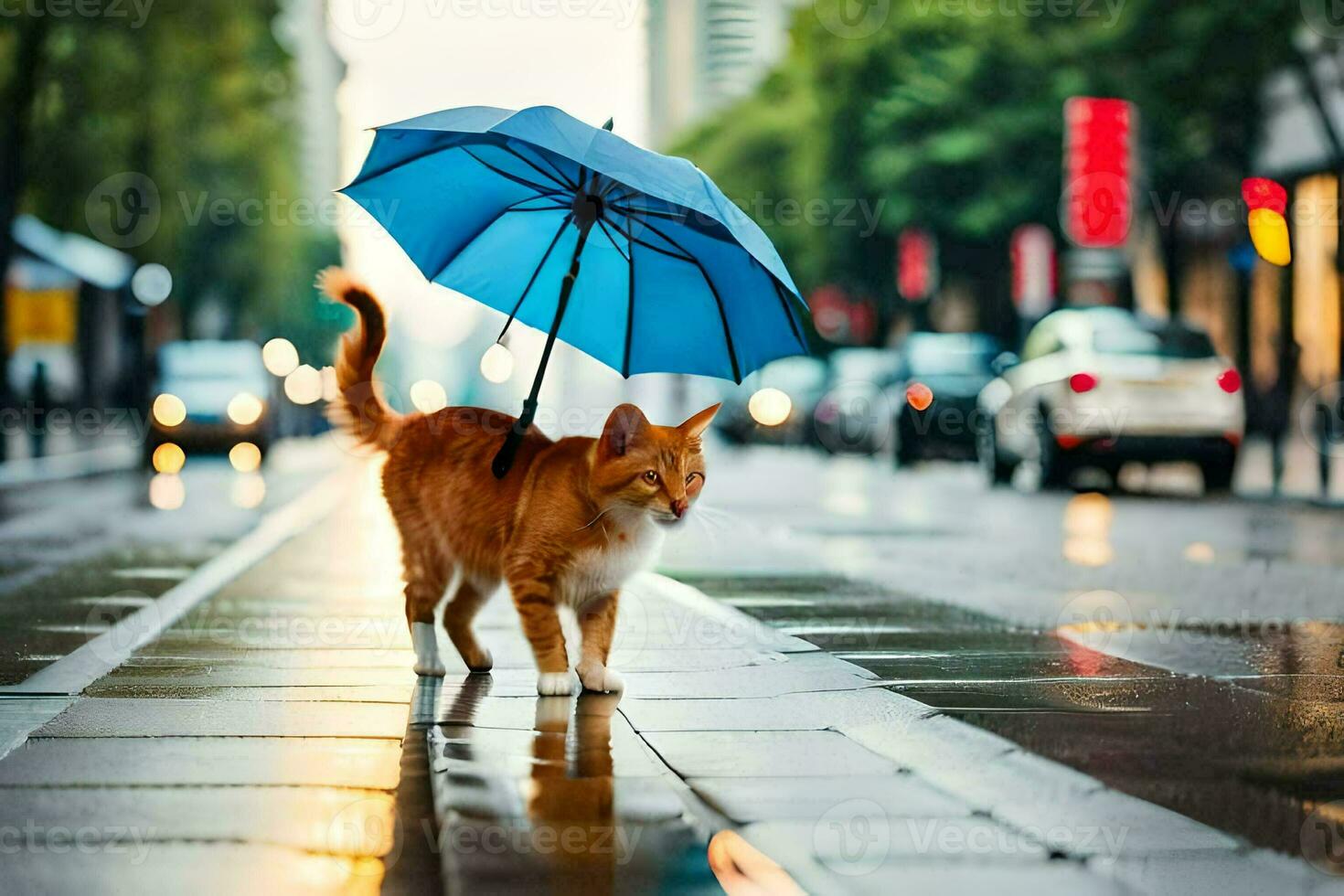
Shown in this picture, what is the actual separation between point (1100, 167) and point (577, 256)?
30.6 m

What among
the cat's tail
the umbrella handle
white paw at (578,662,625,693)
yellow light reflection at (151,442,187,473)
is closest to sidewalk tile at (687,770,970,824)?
white paw at (578,662,625,693)

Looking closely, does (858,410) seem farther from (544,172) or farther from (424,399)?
(544,172)

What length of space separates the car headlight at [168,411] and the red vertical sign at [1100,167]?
16.8m

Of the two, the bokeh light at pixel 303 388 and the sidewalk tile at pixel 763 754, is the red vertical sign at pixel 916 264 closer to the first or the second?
the bokeh light at pixel 303 388

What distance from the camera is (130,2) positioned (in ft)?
101

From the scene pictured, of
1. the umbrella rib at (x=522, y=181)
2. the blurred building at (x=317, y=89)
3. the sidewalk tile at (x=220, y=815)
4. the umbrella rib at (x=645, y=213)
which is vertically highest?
the blurred building at (x=317, y=89)

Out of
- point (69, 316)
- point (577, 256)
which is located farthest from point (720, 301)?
point (69, 316)

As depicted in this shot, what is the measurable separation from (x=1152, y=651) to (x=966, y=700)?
1.81m

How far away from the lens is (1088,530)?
16.0 metres

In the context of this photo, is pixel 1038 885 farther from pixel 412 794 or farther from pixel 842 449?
A: pixel 842 449

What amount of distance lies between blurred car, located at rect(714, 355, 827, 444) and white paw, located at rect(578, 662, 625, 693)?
108 feet

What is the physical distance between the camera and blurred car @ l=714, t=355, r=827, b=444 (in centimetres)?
4181

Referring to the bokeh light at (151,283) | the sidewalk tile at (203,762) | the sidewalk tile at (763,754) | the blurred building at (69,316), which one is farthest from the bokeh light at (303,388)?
the sidewalk tile at (763,754)

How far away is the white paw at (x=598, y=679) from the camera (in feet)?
22.1
